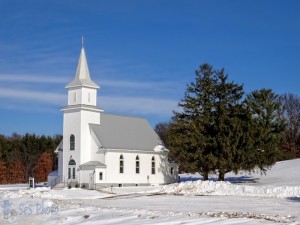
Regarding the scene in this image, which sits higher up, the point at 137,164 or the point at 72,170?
the point at 137,164

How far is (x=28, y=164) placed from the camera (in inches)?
3713

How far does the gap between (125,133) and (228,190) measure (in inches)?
770

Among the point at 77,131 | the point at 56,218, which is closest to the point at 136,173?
the point at 77,131

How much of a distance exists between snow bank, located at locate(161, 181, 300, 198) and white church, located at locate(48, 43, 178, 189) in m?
9.19

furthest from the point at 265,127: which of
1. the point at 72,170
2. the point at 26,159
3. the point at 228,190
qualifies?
the point at 26,159

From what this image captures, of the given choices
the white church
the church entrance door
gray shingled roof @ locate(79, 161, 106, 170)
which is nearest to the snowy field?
gray shingled roof @ locate(79, 161, 106, 170)

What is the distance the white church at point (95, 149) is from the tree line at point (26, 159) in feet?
109

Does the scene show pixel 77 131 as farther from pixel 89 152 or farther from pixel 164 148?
pixel 164 148

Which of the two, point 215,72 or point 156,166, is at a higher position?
point 215,72

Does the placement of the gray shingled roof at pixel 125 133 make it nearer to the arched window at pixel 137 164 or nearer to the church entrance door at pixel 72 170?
the arched window at pixel 137 164

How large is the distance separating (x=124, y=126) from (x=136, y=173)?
618 centimetres

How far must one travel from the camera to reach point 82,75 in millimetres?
58469

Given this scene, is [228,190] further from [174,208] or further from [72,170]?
[72,170]

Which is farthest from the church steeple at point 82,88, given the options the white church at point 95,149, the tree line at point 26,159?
the tree line at point 26,159
